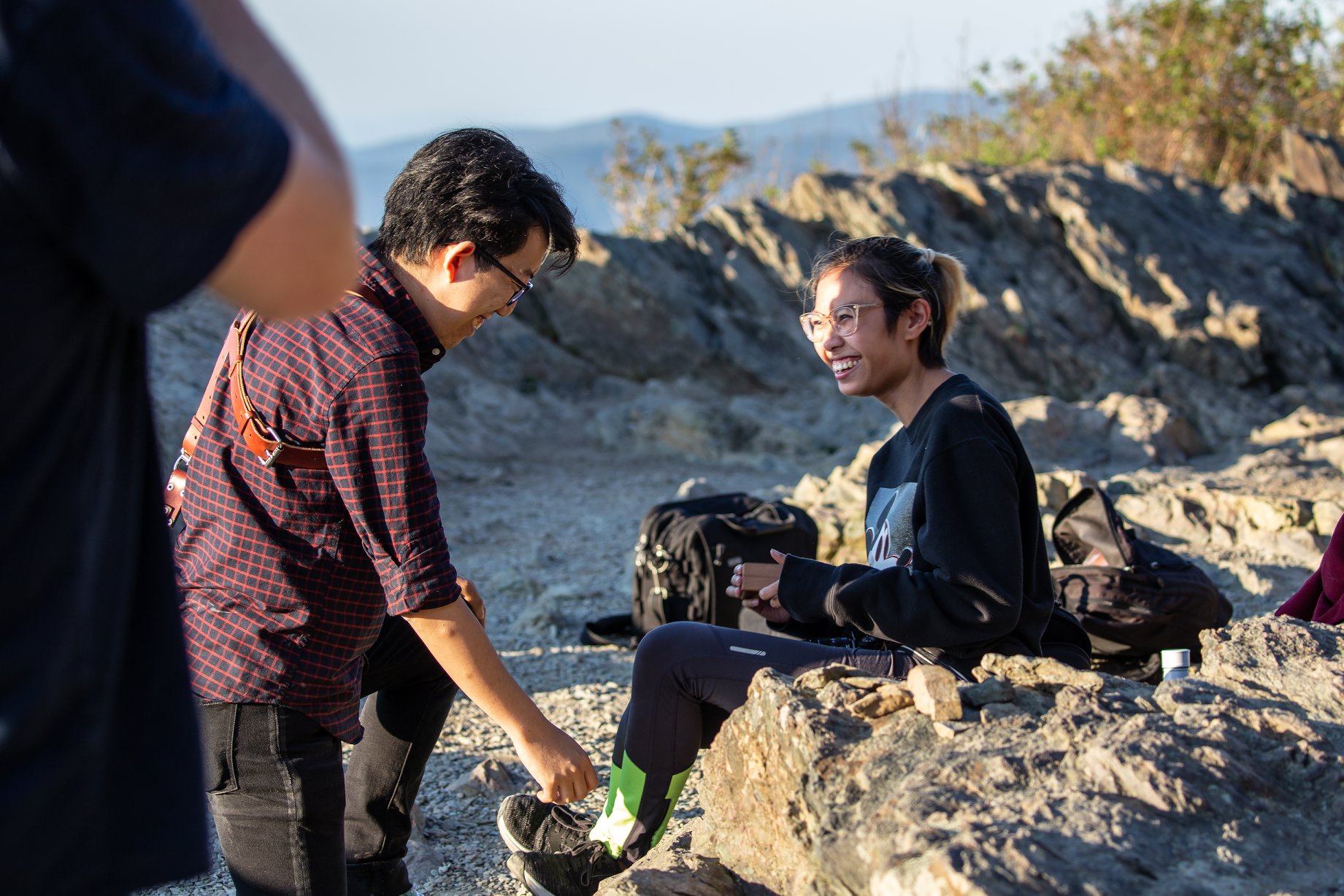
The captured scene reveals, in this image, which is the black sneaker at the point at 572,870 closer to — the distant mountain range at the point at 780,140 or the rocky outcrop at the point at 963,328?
the rocky outcrop at the point at 963,328

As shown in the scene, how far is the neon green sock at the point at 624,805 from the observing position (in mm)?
2420

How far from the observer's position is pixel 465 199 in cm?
212

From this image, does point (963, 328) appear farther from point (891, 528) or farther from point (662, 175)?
point (891, 528)

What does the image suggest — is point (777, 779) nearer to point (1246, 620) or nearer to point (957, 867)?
point (957, 867)

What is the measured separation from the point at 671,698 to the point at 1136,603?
6.91 ft

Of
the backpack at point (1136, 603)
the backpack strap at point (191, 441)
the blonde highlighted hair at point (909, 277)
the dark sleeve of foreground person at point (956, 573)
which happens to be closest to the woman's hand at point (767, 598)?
the dark sleeve of foreground person at point (956, 573)

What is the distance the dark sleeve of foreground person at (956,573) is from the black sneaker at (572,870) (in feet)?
2.38

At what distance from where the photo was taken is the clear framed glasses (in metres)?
2.83

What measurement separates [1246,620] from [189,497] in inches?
85.3

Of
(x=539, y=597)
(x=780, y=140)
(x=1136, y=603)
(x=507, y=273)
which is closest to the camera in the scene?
(x=507, y=273)

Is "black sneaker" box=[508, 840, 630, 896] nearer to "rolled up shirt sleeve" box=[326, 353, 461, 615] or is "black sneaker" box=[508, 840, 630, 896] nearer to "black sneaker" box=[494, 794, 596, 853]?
"black sneaker" box=[494, 794, 596, 853]

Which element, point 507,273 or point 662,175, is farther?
point 662,175

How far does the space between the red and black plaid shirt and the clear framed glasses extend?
1112 millimetres

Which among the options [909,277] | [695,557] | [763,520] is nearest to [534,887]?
[909,277]
